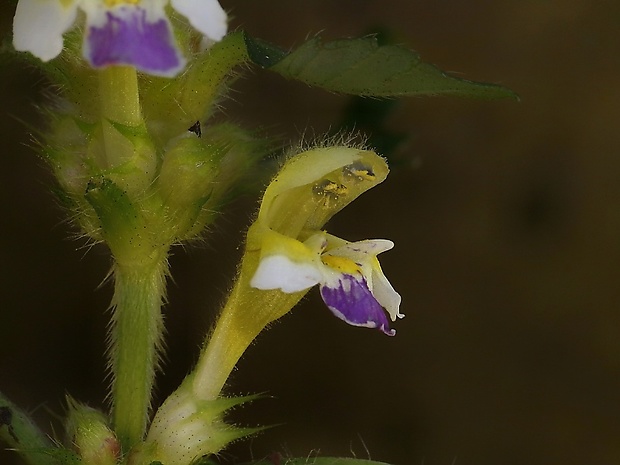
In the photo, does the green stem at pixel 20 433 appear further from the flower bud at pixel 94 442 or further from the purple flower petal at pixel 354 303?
the purple flower petal at pixel 354 303

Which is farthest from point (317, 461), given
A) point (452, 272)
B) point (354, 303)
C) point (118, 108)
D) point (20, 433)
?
point (452, 272)

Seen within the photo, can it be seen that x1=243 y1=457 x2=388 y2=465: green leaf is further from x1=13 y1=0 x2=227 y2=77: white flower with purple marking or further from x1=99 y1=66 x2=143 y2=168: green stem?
x1=13 y1=0 x2=227 y2=77: white flower with purple marking

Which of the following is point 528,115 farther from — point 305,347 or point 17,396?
point 17,396

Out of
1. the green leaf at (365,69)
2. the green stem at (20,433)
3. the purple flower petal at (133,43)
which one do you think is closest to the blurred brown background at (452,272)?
the green stem at (20,433)

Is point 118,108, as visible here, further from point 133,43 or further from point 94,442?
point 94,442

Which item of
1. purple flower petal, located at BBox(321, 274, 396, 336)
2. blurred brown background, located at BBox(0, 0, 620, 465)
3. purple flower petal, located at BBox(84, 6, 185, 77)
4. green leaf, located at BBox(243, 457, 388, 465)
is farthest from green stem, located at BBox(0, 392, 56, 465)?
blurred brown background, located at BBox(0, 0, 620, 465)

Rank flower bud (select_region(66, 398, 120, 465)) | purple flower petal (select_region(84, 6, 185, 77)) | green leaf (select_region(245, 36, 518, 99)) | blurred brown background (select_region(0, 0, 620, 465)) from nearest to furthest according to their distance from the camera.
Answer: purple flower petal (select_region(84, 6, 185, 77)) < green leaf (select_region(245, 36, 518, 99)) < flower bud (select_region(66, 398, 120, 465)) < blurred brown background (select_region(0, 0, 620, 465))
